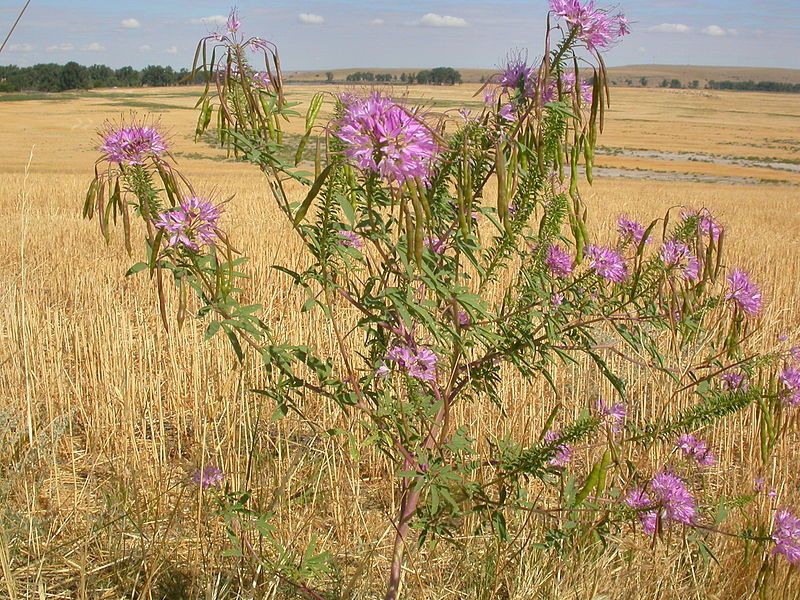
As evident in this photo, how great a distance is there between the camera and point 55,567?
2172 millimetres

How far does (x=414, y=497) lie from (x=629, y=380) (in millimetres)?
2402

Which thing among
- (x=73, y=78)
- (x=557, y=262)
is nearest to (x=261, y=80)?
(x=557, y=262)

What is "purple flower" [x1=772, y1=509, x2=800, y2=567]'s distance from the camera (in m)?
1.94

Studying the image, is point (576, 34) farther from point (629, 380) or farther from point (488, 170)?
point (629, 380)

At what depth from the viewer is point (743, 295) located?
1814 millimetres

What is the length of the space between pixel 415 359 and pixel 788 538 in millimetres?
1159

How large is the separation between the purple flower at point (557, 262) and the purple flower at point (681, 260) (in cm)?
22

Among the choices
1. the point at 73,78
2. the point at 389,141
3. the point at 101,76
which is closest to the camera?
the point at 389,141

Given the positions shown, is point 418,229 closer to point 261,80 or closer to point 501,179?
point 501,179

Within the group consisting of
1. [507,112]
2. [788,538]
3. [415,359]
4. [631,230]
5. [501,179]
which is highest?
[507,112]

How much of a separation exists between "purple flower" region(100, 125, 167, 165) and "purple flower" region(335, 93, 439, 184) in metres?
0.42

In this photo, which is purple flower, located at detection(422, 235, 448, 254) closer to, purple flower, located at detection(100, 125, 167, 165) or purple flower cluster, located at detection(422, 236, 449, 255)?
purple flower cluster, located at detection(422, 236, 449, 255)

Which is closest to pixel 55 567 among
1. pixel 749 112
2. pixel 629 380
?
pixel 629 380

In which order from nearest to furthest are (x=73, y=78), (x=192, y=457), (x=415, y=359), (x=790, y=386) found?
(x=415, y=359), (x=790, y=386), (x=192, y=457), (x=73, y=78)
